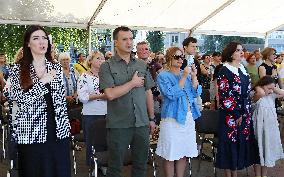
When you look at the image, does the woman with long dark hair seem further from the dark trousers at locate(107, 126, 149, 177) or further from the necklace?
the dark trousers at locate(107, 126, 149, 177)

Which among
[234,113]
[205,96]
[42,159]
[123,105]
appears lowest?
[42,159]

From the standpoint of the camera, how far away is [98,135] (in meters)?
3.96

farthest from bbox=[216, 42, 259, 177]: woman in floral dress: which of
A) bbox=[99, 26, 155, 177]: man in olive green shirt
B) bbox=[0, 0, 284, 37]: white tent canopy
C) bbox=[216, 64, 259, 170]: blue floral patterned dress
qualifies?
bbox=[0, 0, 284, 37]: white tent canopy

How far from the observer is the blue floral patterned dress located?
13.3ft

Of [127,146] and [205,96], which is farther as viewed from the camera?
[205,96]

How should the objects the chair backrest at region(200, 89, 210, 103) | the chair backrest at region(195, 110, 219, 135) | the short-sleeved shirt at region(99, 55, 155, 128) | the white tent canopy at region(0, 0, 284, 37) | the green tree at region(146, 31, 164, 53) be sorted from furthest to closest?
the green tree at region(146, 31, 164, 53)
the white tent canopy at region(0, 0, 284, 37)
the chair backrest at region(200, 89, 210, 103)
the chair backrest at region(195, 110, 219, 135)
the short-sleeved shirt at region(99, 55, 155, 128)

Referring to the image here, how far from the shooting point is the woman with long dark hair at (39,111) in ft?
9.14

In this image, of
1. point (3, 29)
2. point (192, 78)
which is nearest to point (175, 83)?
point (192, 78)

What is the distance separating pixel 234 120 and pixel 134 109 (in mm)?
1258

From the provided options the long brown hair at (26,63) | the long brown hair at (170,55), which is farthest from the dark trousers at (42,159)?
the long brown hair at (170,55)

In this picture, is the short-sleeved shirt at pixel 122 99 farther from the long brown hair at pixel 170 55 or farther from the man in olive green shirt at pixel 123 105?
the long brown hair at pixel 170 55

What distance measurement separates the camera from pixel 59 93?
2908 mm

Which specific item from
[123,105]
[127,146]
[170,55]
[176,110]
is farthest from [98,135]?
[170,55]

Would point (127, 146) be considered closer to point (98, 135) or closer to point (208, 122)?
point (98, 135)
